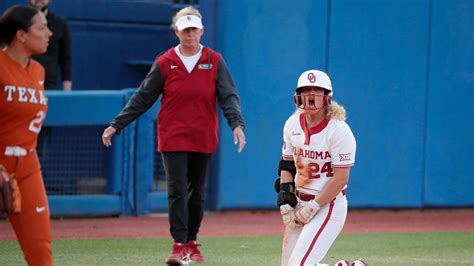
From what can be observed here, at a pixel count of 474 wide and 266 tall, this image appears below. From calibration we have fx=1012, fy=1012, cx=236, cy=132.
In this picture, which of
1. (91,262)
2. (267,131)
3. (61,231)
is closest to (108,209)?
(61,231)

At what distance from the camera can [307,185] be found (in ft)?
20.9

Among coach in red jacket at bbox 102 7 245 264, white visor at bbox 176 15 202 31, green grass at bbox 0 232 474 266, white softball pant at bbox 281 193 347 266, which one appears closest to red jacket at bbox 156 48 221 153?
coach in red jacket at bbox 102 7 245 264

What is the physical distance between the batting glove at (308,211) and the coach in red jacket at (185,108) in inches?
60.1

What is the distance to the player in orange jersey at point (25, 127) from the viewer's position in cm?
522

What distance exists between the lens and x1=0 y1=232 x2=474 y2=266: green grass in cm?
827

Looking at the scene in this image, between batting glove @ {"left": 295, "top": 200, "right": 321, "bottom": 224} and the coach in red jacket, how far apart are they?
153cm

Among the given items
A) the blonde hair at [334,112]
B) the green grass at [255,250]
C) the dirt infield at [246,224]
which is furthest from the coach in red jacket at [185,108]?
the dirt infield at [246,224]

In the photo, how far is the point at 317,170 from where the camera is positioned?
20.8 feet

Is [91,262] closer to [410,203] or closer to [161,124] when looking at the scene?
[161,124]

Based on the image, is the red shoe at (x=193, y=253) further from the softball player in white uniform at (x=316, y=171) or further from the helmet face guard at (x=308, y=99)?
the helmet face guard at (x=308, y=99)

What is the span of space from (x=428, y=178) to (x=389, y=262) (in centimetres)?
446

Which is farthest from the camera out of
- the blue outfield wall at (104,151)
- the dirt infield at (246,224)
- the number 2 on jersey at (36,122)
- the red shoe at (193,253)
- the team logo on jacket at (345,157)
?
the blue outfield wall at (104,151)

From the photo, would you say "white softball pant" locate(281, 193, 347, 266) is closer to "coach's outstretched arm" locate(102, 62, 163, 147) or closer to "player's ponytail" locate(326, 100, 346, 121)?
"player's ponytail" locate(326, 100, 346, 121)

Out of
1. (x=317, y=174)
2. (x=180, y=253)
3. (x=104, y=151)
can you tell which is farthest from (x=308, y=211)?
(x=104, y=151)
